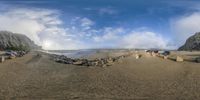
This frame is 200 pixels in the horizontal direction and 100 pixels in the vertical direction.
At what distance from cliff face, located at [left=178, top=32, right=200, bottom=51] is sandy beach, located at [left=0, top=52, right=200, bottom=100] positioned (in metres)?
29.3

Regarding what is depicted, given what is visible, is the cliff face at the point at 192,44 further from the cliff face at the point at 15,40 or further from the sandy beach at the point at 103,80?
the sandy beach at the point at 103,80

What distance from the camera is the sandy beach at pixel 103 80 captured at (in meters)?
32.0

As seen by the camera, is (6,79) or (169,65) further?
(169,65)

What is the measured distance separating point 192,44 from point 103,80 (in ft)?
133

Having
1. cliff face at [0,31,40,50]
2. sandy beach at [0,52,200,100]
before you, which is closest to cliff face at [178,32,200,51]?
cliff face at [0,31,40,50]

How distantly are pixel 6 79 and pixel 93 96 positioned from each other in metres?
8.41

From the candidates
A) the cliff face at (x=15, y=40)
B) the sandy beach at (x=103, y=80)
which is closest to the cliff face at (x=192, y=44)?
the cliff face at (x=15, y=40)

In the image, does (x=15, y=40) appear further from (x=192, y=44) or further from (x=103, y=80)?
(x=103, y=80)

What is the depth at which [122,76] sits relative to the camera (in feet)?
122

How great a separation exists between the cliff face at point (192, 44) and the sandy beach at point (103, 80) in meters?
29.3

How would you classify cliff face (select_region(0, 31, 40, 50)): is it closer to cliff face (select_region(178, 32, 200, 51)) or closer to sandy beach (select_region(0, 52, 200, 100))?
cliff face (select_region(178, 32, 200, 51))

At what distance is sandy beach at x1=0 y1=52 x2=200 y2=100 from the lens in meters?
32.0

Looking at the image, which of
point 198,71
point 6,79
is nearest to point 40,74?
point 6,79

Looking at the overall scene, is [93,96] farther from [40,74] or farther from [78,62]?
[78,62]
